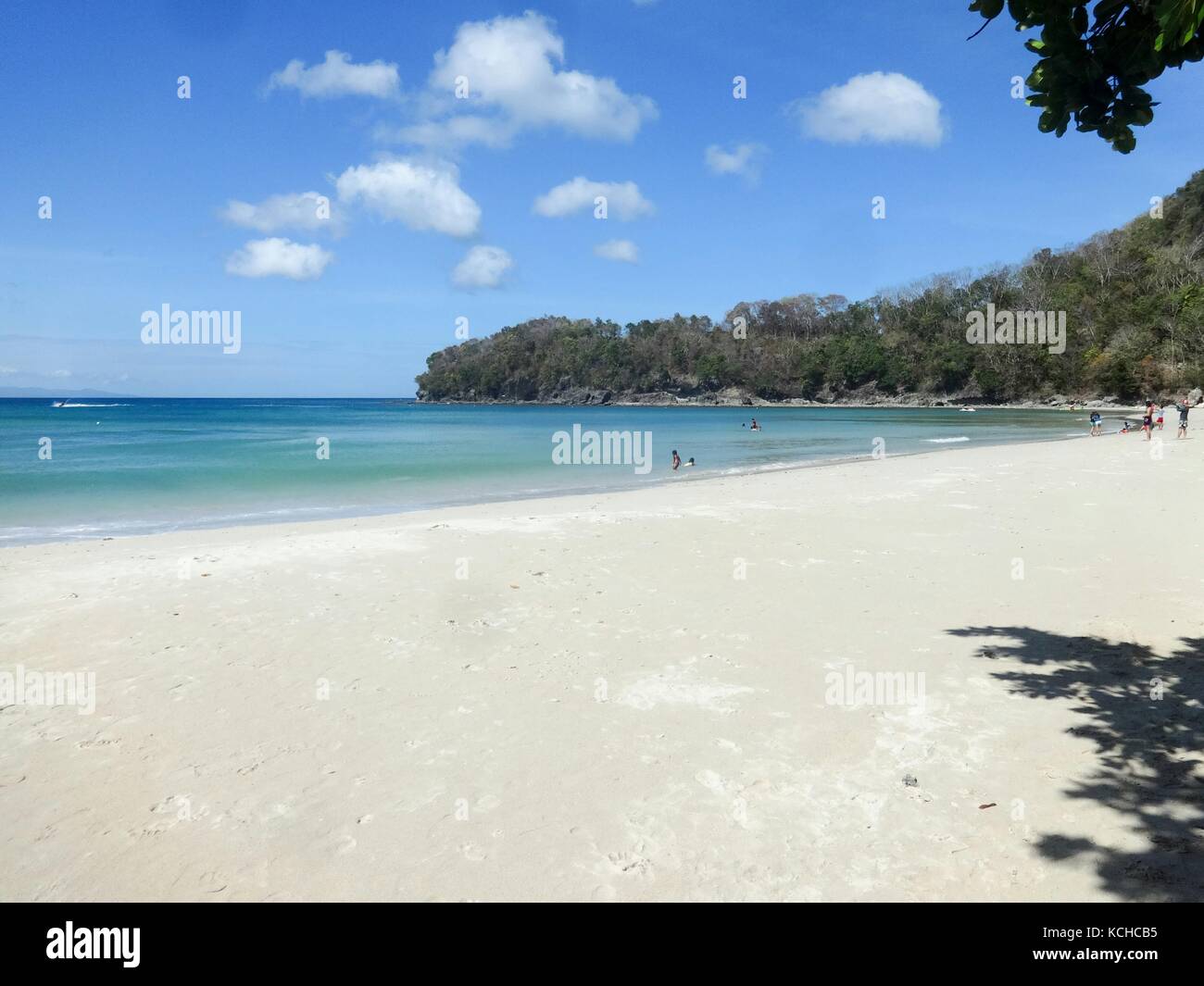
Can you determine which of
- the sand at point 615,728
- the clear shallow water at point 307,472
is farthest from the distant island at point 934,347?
the sand at point 615,728

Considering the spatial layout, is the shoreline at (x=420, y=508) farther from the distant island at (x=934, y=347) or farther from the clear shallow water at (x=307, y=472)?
the distant island at (x=934, y=347)

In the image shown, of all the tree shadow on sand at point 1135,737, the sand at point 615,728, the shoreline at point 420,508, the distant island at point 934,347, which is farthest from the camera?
the distant island at point 934,347

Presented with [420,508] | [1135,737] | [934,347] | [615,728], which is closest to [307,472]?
[420,508]

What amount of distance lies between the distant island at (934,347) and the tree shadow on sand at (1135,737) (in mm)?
86113

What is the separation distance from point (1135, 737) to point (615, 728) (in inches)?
135

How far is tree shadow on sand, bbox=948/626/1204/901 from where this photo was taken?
350 centimetres

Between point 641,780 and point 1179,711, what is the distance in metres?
3.82

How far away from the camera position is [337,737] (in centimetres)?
515

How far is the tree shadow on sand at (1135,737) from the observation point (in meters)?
3.50

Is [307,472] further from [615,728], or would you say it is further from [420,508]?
[615,728]

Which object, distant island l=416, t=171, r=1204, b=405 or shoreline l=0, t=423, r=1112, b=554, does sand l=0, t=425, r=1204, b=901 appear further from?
distant island l=416, t=171, r=1204, b=405

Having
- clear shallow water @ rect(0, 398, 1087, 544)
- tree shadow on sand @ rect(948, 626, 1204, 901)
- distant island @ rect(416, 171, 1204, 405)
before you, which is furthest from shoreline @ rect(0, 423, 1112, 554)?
distant island @ rect(416, 171, 1204, 405)
